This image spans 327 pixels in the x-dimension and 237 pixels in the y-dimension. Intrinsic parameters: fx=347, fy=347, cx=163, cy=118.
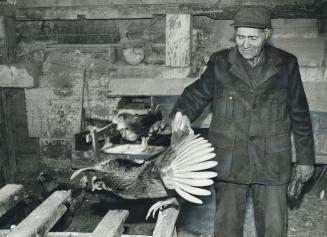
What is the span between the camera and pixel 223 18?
5602 millimetres

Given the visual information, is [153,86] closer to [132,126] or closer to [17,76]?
[132,126]

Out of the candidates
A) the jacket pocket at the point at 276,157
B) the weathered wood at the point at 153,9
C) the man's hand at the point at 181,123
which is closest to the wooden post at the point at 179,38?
the weathered wood at the point at 153,9

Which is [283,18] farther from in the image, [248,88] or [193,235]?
[193,235]

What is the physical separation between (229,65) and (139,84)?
2.74 meters

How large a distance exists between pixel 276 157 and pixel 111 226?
1.49 m

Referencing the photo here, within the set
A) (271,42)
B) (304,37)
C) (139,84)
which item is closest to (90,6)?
(139,84)

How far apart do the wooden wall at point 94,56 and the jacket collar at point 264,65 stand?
2460 millimetres

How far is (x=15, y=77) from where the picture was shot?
19.9 feet

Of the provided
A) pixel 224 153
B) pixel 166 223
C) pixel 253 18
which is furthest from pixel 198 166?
pixel 253 18

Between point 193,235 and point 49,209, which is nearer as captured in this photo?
point 49,209

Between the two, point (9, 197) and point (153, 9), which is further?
point (153, 9)

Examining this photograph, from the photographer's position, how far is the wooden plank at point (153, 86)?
5.46m

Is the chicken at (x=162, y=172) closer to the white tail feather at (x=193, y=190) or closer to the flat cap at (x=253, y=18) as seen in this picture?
the white tail feather at (x=193, y=190)

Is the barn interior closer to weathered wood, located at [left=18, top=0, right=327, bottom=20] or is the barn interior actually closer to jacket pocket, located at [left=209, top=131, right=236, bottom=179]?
weathered wood, located at [left=18, top=0, right=327, bottom=20]
